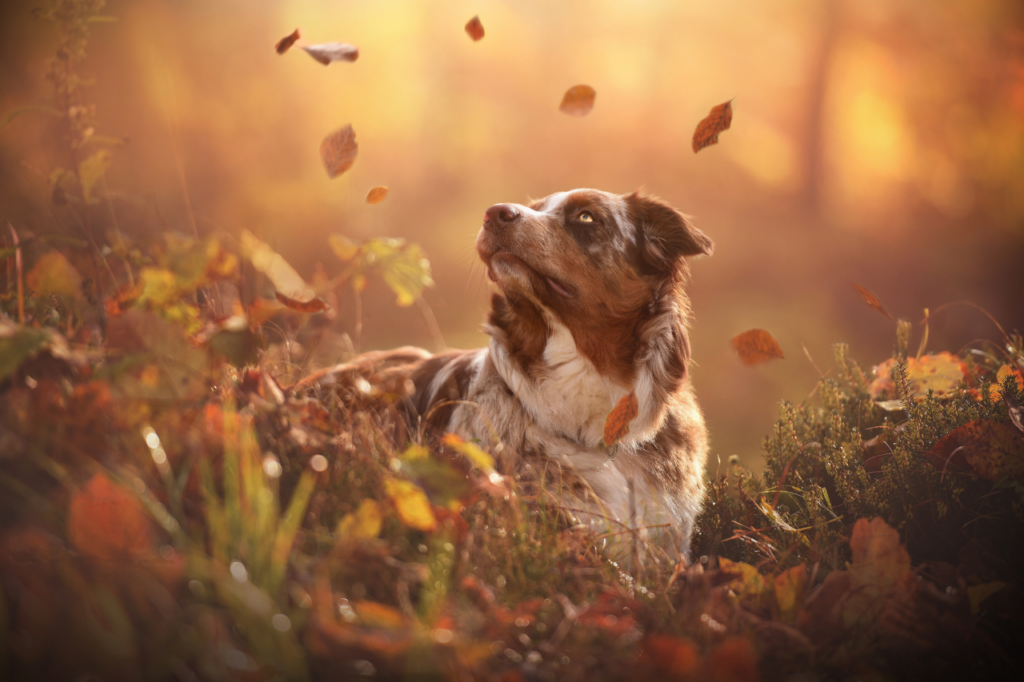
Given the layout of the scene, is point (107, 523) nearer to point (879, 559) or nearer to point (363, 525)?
point (363, 525)

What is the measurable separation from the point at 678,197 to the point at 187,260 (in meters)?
9.42

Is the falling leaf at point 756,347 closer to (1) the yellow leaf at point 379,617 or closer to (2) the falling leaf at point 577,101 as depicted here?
(2) the falling leaf at point 577,101

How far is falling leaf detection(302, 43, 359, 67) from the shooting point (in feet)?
7.64

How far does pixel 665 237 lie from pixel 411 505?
234 cm

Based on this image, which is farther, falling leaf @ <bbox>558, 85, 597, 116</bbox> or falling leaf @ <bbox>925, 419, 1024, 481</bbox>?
falling leaf @ <bbox>558, 85, 597, 116</bbox>

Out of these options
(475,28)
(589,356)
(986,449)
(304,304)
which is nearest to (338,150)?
(304,304)

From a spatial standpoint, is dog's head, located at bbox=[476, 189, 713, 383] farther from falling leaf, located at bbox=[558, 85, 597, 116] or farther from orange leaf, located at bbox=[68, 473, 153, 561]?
orange leaf, located at bbox=[68, 473, 153, 561]

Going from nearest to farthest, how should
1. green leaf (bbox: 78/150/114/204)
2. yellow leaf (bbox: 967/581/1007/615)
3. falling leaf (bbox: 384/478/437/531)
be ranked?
falling leaf (bbox: 384/478/437/531) → yellow leaf (bbox: 967/581/1007/615) → green leaf (bbox: 78/150/114/204)

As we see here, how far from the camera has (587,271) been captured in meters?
3.19

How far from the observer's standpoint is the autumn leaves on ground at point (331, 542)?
1.29 metres

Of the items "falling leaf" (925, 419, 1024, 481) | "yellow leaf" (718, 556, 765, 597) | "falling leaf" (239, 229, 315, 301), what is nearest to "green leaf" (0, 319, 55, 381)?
"falling leaf" (239, 229, 315, 301)

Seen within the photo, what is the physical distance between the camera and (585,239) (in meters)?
3.25

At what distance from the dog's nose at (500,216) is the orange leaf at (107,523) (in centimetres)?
205

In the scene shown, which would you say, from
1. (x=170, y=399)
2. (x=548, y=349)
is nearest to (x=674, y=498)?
(x=548, y=349)
